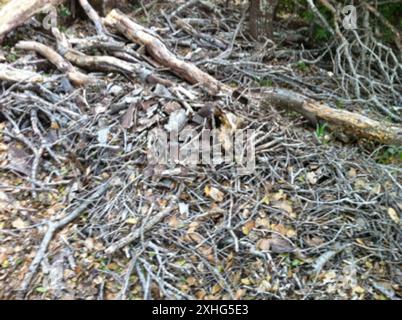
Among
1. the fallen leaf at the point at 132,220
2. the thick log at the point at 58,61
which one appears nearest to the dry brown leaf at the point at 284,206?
the fallen leaf at the point at 132,220

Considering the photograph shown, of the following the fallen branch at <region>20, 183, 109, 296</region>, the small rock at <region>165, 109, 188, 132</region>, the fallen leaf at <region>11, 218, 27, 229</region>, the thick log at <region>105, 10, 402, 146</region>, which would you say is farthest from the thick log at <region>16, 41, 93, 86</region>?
the fallen leaf at <region>11, 218, 27, 229</region>

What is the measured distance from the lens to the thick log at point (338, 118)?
148 inches

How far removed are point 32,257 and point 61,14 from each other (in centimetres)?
330

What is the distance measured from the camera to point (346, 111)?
393 centimetres

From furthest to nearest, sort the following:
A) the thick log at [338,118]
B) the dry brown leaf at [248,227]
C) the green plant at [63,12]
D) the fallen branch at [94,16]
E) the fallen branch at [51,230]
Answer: the green plant at [63,12] → the fallen branch at [94,16] → the thick log at [338,118] → the dry brown leaf at [248,227] → the fallen branch at [51,230]

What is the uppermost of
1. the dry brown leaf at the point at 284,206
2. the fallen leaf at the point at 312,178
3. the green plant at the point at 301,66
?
the green plant at the point at 301,66

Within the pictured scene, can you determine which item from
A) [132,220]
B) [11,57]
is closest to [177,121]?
[132,220]

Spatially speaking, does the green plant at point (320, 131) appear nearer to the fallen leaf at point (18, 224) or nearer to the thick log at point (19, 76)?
the fallen leaf at point (18, 224)

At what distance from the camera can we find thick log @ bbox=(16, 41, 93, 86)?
14.2 ft

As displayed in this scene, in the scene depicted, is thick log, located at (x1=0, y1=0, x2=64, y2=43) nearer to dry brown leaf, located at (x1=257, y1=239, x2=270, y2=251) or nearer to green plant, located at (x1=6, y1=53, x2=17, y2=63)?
green plant, located at (x1=6, y1=53, x2=17, y2=63)

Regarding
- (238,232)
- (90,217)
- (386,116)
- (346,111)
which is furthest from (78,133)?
(386,116)

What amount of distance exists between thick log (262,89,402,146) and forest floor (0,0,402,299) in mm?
91

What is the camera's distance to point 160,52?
4594 mm

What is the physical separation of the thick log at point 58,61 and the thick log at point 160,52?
2.37 ft
